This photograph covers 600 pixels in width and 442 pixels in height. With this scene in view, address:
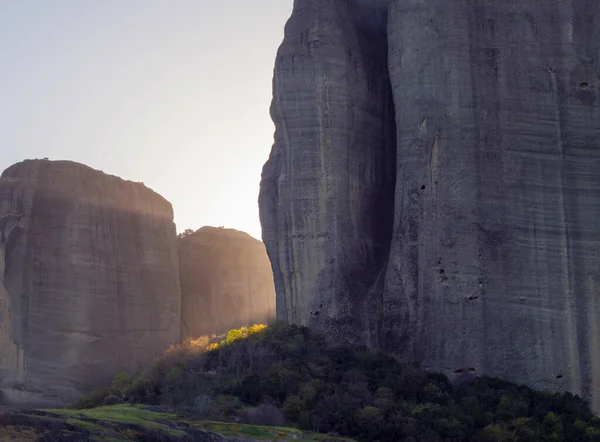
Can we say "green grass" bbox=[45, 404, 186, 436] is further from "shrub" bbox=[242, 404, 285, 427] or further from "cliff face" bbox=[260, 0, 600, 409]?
"cliff face" bbox=[260, 0, 600, 409]

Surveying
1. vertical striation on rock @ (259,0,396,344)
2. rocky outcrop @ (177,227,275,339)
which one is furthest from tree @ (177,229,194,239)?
vertical striation on rock @ (259,0,396,344)

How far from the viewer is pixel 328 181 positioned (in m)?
31.2

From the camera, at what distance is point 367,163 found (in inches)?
1268

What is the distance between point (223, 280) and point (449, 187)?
29.4m

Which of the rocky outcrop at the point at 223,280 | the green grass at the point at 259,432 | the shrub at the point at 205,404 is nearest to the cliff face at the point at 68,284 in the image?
the rocky outcrop at the point at 223,280

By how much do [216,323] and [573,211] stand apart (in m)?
29.6

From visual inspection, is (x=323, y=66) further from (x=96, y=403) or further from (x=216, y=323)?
(x=216, y=323)

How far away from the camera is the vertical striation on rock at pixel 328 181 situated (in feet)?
102

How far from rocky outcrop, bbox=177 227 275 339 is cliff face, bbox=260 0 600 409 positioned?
23.6m

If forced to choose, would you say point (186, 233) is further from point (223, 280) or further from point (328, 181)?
point (328, 181)

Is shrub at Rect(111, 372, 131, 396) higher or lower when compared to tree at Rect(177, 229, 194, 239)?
lower

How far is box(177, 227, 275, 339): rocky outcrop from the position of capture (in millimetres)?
56188

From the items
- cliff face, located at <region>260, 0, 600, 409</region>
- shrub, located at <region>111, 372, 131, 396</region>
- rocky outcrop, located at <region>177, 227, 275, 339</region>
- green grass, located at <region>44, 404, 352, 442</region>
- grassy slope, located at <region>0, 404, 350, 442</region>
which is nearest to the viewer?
grassy slope, located at <region>0, 404, 350, 442</region>

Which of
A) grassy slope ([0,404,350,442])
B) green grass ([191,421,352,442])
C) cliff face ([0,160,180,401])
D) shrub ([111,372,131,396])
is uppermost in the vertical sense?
cliff face ([0,160,180,401])
